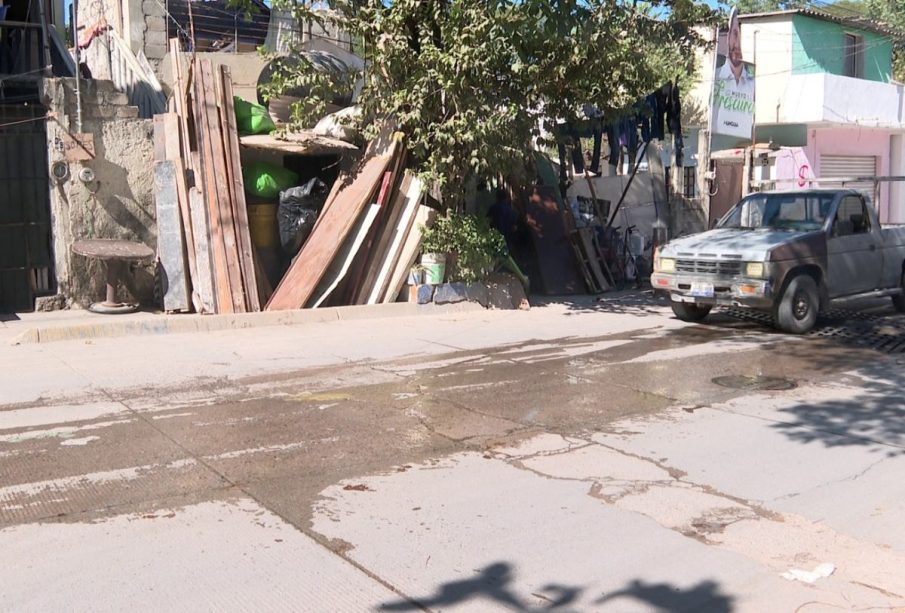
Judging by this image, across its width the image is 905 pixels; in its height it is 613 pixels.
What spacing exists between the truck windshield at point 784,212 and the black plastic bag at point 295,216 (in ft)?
19.8

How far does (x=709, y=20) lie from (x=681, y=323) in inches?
203

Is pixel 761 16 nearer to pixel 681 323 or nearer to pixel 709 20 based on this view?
pixel 709 20

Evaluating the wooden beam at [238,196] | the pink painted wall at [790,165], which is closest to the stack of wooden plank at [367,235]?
the wooden beam at [238,196]

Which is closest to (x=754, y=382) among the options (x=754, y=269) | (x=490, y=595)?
(x=754, y=269)

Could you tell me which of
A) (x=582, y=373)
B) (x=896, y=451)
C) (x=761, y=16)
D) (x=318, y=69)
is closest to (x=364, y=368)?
(x=582, y=373)

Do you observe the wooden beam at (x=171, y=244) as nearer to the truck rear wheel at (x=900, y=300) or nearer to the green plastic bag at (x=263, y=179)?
the green plastic bag at (x=263, y=179)

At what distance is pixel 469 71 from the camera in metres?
12.1

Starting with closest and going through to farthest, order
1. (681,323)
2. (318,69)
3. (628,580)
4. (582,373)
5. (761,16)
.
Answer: (628,580) < (582,373) < (681,323) < (318,69) < (761,16)

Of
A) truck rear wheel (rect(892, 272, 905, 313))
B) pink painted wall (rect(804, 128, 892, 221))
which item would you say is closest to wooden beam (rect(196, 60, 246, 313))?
truck rear wheel (rect(892, 272, 905, 313))

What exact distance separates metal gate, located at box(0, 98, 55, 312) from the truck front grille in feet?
28.6

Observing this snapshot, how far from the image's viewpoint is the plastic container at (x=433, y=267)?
13297mm

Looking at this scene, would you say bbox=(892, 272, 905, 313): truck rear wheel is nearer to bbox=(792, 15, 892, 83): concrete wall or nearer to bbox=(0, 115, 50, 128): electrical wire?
bbox=(0, 115, 50, 128): electrical wire

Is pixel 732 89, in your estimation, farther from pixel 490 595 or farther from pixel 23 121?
pixel 490 595

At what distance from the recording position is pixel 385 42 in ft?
41.9
